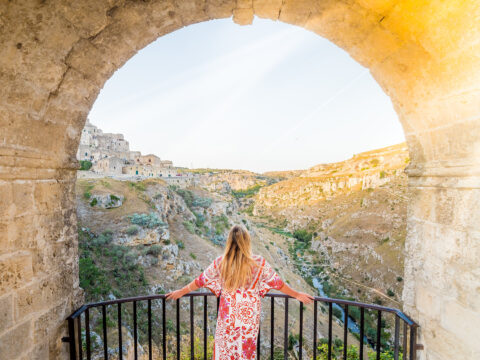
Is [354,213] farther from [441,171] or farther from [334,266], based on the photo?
[441,171]

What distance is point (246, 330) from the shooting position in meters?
1.99

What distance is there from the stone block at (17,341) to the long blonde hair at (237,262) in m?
1.61

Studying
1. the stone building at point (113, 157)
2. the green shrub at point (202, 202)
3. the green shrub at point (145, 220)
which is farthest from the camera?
the stone building at point (113, 157)

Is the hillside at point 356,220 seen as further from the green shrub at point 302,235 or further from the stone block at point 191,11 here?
the stone block at point 191,11

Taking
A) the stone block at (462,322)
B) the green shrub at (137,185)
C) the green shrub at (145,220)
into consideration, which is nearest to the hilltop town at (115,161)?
the green shrub at (137,185)

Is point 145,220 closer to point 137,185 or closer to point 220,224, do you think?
point 137,185

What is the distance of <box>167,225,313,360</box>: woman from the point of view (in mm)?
1948

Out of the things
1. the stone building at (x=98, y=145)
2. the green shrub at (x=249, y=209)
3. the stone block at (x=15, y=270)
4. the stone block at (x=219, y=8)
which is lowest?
the green shrub at (x=249, y=209)

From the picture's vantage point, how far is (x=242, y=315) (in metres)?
1.97

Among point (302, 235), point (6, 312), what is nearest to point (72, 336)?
point (6, 312)

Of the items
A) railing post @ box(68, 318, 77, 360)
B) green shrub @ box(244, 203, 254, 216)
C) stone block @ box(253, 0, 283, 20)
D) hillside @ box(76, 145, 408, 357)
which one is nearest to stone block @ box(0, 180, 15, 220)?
railing post @ box(68, 318, 77, 360)

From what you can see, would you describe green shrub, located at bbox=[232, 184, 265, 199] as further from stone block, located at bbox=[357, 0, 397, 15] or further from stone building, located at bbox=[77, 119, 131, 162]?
stone block, located at bbox=[357, 0, 397, 15]

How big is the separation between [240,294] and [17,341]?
68.8 inches

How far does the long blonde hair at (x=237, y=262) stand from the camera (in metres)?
1.93
